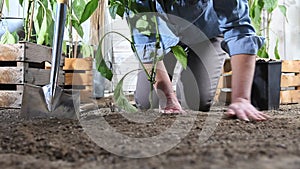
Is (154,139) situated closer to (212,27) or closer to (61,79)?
(212,27)

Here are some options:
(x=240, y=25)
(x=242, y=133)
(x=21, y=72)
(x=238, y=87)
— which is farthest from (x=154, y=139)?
(x=21, y=72)

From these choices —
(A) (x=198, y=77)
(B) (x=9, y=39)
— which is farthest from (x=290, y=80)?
(B) (x=9, y=39)

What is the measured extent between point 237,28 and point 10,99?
803 mm

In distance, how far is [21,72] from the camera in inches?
52.4

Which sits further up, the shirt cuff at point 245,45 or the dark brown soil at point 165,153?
the shirt cuff at point 245,45

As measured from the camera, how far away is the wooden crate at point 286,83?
1.75m

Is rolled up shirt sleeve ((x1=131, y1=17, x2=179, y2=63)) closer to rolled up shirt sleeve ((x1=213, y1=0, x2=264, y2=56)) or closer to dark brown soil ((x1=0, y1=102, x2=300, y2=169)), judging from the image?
rolled up shirt sleeve ((x1=213, y1=0, x2=264, y2=56))

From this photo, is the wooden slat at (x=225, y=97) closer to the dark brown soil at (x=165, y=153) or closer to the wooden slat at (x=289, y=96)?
the wooden slat at (x=289, y=96)

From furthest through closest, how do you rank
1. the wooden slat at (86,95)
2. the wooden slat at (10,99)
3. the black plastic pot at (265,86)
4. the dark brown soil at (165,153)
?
the wooden slat at (86,95), the black plastic pot at (265,86), the wooden slat at (10,99), the dark brown soil at (165,153)

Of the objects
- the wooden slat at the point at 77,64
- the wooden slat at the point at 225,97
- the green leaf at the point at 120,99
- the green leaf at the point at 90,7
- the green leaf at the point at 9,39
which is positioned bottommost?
the wooden slat at the point at 225,97

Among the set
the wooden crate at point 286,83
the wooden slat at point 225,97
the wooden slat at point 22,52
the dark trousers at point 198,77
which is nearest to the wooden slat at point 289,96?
the wooden crate at point 286,83

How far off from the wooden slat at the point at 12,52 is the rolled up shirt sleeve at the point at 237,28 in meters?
0.68

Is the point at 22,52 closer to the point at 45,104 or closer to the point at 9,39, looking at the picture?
the point at 9,39

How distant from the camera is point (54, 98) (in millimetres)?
1009
